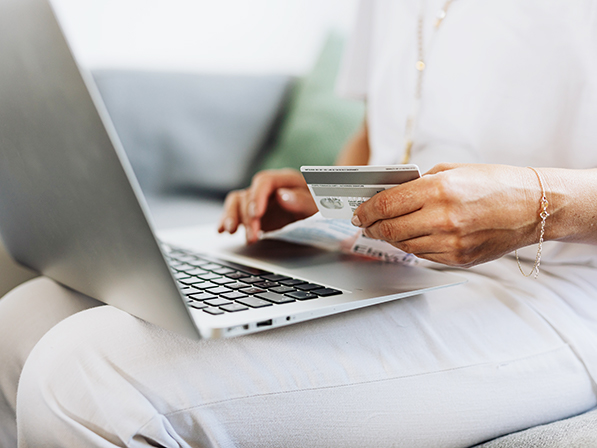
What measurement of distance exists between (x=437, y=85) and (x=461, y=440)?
512 mm

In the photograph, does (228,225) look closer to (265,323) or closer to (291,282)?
(291,282)

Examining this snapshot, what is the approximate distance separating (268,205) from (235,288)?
34 centimetres

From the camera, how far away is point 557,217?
47 cm

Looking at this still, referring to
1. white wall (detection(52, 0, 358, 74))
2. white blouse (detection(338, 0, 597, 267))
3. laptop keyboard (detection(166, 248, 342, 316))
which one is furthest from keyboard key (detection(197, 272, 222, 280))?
white wall (detection(52, 0, 358, 74))

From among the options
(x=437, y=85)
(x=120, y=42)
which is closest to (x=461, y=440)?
(x=437, y=85)

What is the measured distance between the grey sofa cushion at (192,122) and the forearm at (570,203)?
103 centimetres

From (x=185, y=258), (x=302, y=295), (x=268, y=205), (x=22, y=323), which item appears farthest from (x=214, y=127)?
(x=302, y=295)

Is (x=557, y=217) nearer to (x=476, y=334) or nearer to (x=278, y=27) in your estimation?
(x=476, y=334)

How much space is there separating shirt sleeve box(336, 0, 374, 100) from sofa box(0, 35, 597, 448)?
11.9 inches

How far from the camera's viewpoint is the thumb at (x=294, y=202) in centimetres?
75

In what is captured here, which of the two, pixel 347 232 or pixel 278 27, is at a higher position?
pixel 278 27

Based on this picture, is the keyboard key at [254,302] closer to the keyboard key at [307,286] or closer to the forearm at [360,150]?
the keyboard key at [307,286]

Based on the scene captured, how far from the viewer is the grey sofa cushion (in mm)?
1293

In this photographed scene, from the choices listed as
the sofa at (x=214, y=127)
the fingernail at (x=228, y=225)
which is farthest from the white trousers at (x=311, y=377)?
the sofa at (x=214, y=127)
